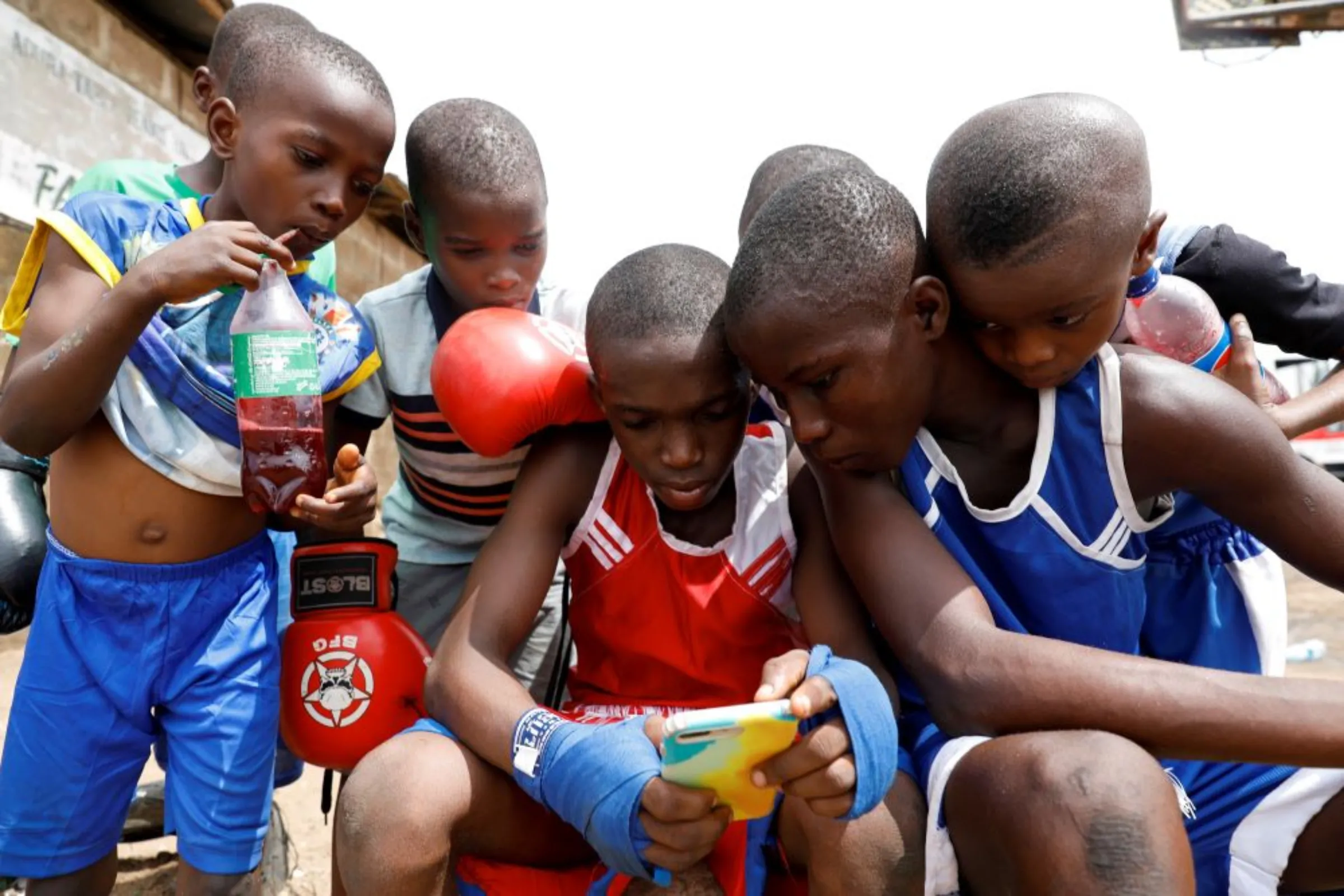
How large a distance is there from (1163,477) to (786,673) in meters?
0.75

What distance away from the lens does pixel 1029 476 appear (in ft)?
6.07

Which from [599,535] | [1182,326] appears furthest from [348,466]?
[1182,326]

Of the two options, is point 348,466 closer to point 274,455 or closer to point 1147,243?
point 274,455

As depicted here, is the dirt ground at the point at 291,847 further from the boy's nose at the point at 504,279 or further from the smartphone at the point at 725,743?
the smartphone at the point at 725,743

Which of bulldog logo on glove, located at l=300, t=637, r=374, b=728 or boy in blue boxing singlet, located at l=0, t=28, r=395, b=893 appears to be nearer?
bulldog logo on glove, located at l=300, t=637, r=374, b=728

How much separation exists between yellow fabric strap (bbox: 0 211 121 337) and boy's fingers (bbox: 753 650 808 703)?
5.02ft

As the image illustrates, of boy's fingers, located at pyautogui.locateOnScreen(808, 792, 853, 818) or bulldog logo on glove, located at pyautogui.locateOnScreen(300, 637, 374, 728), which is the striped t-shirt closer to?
bulldog logo on glove, located at pyautogui.locateOnScreen(300, 637, 374, 728)

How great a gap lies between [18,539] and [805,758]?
2164 mm

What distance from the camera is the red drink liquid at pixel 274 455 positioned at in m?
2.22

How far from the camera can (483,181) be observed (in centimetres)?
258

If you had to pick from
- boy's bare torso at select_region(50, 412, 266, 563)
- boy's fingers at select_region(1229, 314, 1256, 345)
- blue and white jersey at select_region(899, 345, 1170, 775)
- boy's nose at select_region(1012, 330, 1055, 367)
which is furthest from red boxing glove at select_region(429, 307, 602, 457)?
boy's fingers at select_region(1229, 314, 1256, 345)

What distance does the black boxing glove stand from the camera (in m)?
2.62

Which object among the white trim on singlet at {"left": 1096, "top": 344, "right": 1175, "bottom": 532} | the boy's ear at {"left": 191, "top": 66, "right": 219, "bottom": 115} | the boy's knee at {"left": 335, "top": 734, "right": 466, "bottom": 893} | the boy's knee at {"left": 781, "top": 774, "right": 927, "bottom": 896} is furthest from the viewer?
the boy's ear at {"left": 191, "top": 66, "right": 219, "bottom": 115}

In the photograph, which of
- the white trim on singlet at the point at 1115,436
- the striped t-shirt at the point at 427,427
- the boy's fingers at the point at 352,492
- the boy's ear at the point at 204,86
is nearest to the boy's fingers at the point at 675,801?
the white trim on singlet at the point at 1115,436
